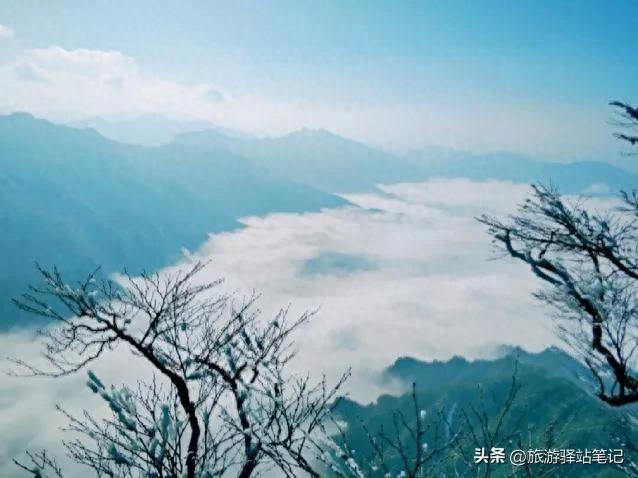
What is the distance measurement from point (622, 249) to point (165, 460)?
8.46m

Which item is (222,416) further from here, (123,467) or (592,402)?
(592,402)

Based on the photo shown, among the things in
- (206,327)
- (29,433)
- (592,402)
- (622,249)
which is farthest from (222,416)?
(29,433)

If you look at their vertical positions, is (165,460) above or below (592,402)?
below

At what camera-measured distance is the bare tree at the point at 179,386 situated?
20.2 feet

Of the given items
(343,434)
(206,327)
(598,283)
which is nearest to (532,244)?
(598,283)

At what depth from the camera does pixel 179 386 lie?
7.19m

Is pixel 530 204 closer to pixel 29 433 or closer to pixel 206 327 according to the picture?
pixel 206 327

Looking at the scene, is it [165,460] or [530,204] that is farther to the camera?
[530,204]

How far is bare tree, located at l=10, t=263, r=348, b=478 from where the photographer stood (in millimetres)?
6168

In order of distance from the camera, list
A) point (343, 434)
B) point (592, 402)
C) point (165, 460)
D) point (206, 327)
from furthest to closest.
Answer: point (592, 402), point (206, 327), point (165, 460), point (343, 434)

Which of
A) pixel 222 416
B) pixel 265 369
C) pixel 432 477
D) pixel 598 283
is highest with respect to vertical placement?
pixel 598 283

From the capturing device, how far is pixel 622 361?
729 centimetres

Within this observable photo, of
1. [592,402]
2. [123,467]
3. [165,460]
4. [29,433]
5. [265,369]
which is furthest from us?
[29,433]

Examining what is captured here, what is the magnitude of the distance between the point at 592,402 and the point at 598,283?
160236mm
